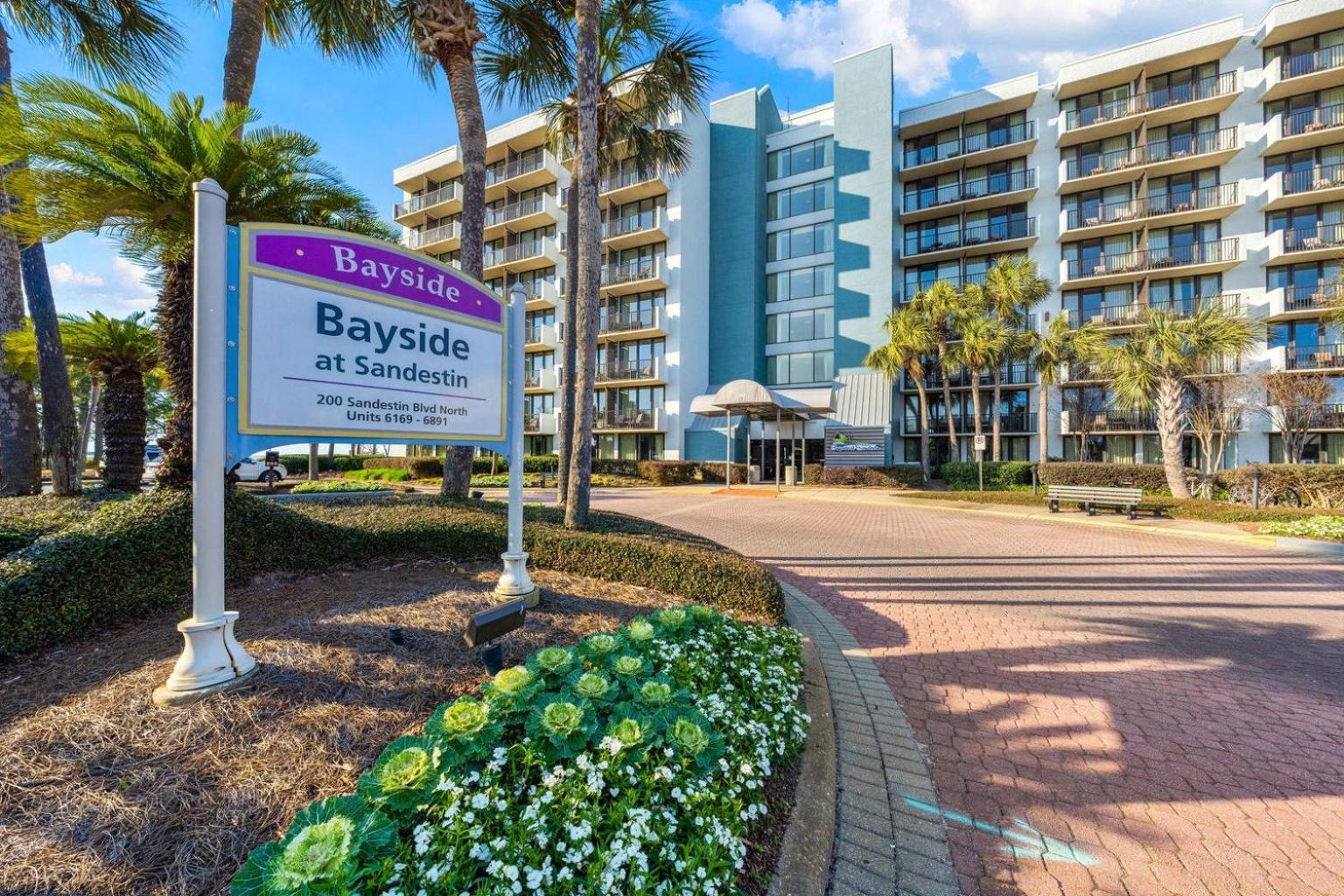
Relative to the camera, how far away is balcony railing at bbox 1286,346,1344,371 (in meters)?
20.8

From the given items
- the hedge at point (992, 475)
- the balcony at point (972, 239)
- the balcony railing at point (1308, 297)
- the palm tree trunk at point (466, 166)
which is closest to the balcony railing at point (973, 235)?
the balcony at point (972, 239)

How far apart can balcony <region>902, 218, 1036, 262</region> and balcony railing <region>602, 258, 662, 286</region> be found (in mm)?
13908

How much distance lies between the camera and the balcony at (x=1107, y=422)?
2308 centimetres

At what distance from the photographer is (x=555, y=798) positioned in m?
1.79

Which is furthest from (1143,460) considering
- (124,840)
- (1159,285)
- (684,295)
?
(124,840)

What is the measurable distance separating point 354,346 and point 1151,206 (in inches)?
1330

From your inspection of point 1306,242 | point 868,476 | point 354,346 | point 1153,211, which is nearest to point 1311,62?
point 1153,211

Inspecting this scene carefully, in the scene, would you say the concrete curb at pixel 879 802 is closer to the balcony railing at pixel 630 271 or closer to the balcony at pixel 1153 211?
the balcony railing at pixel 630 271

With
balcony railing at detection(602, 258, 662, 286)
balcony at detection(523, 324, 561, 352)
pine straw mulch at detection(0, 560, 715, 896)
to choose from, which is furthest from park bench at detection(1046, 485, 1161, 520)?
balcony at detection(523, 324, 561, 352)

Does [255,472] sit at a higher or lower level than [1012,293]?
lower

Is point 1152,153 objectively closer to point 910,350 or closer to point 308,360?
point 910,350

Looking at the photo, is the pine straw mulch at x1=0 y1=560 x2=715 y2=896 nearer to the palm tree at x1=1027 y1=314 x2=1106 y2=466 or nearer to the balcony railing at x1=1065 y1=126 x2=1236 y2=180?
the palm tree at x1=1027 y1=314 x2=1106 y2=466

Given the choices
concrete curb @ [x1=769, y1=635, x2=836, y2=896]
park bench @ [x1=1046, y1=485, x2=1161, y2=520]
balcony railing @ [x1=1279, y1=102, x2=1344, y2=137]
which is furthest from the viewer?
balcony railing @ [x1=1279, y1=102, x2=1344, y2=137]

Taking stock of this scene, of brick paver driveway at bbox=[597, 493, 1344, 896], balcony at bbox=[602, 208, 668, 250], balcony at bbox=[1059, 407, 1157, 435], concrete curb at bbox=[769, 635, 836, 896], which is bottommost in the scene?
brick paver driveway at bbox=[597, 493, 1344, 896]
